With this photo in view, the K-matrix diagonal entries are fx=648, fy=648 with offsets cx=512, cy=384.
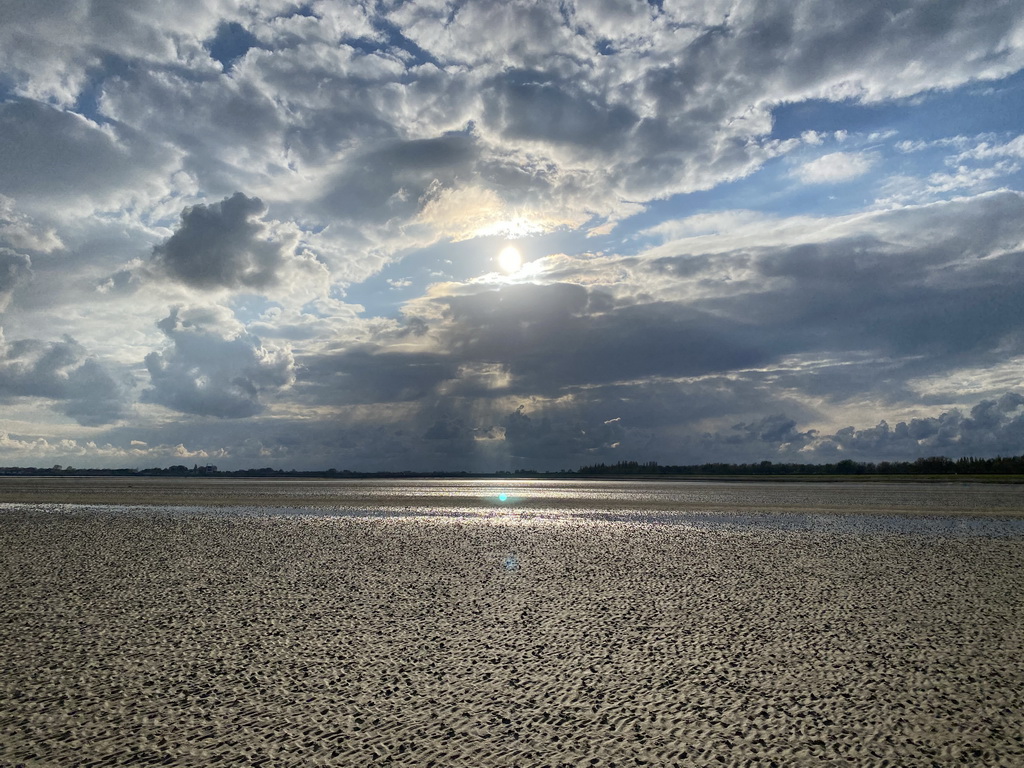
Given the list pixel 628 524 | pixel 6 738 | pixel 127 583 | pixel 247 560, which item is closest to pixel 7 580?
pixel 127 583

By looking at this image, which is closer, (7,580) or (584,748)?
(584,748)

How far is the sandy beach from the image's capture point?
6359 millimetres

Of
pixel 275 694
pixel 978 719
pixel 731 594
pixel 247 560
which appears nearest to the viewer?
pixel 978 719

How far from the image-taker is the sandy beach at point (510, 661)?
250 inches

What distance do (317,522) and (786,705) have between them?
26870 millimetres

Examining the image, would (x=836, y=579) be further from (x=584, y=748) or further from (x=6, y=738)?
(x=6, y=738)

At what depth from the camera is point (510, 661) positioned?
908 cm

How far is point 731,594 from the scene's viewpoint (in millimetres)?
13641

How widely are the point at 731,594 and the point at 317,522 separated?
2237 cm

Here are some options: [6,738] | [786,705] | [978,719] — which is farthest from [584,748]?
[6,738]

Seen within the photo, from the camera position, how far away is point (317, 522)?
102ft

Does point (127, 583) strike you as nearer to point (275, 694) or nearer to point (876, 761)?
point (275, 694)

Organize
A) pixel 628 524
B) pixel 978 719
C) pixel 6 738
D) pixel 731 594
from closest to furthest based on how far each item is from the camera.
Result: pixel 6 738
pixel 978 719
pixel 731 594
pixel 628 524

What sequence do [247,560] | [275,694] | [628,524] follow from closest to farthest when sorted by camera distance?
[275,694] < [247,560] < [628,524]
